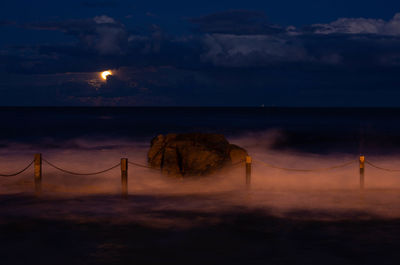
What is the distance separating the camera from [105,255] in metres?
10.4

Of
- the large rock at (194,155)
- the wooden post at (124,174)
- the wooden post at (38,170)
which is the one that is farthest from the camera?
the large rock at (194,155)

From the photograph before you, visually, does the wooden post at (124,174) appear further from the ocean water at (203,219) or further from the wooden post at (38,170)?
the wooden post at (38,170)

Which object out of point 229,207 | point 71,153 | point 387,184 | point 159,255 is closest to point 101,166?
point 71,153

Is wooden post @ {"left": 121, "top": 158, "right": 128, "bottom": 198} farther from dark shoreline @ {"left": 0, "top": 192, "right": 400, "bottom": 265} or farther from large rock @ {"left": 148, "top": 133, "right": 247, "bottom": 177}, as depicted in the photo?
large rock @ {"left": 148, "top": 133, "right": 247, "bottom": 177}

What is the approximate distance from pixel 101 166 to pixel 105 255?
1661cm

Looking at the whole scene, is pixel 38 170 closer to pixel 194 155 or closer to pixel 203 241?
pixel 194 155

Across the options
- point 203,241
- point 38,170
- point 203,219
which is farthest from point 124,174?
point 203,241

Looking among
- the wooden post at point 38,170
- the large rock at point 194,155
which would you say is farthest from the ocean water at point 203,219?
the large rock at point 194,155

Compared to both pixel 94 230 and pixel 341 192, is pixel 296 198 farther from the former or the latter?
pixel 94 230

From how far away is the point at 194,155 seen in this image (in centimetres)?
2055

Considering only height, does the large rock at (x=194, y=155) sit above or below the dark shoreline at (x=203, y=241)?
above

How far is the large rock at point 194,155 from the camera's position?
66.6 feet

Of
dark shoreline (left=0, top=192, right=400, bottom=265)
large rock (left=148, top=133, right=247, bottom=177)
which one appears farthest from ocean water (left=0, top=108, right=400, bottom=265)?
large rock (left=148, top=133, right=247, bottom=177)

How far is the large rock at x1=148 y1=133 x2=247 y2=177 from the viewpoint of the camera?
2031cm
